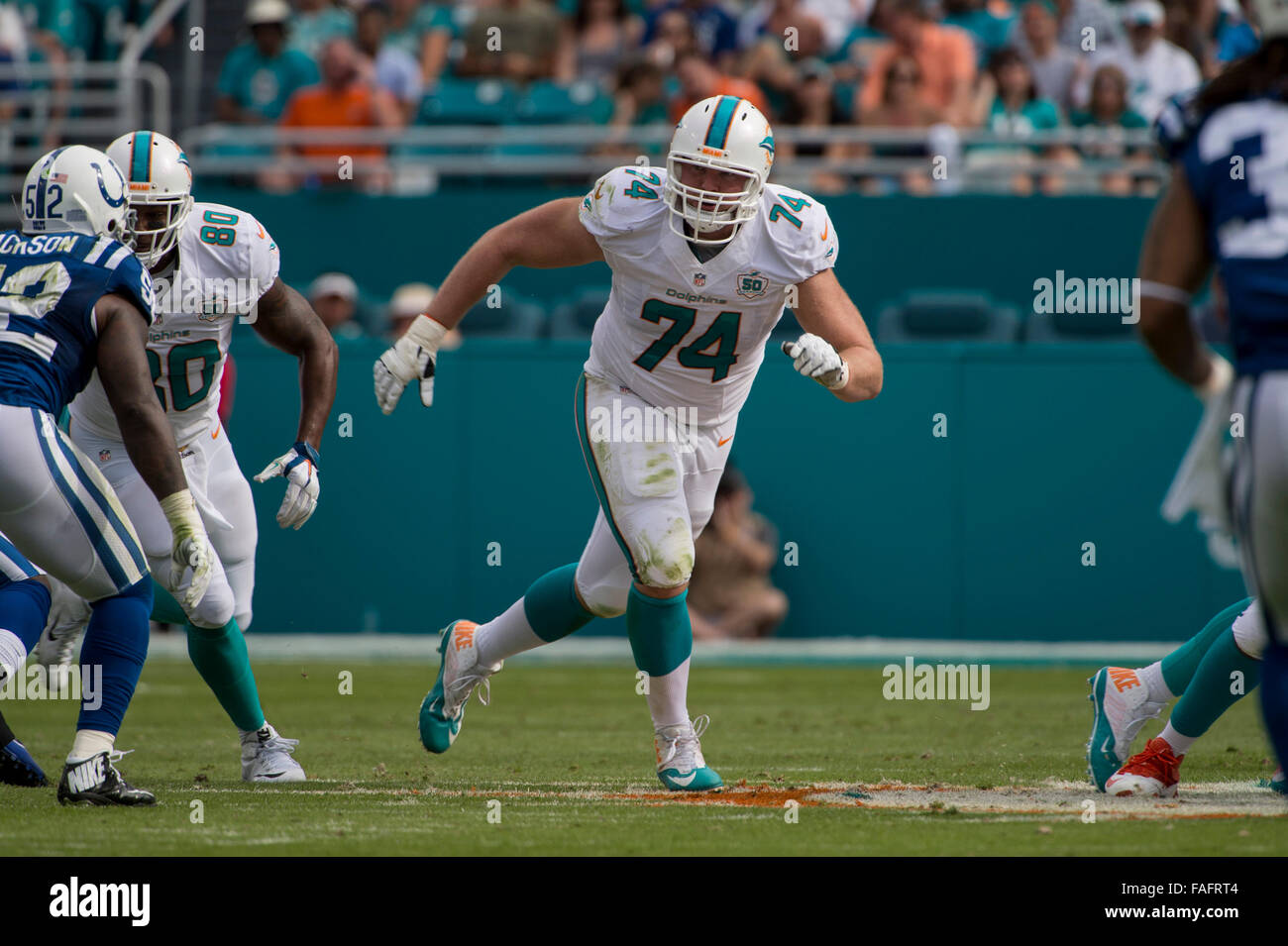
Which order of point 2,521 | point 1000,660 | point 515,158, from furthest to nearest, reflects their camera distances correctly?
1. point 515,158
2. point 1000,660
3. point 2,521

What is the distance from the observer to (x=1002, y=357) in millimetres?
10531

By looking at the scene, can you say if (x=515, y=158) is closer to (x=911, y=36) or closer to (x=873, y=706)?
(x=911, y=36)

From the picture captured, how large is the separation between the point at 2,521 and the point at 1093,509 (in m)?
7.36

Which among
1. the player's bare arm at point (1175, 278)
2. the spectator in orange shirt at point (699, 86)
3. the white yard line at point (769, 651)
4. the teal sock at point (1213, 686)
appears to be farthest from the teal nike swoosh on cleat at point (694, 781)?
the spectator in orange shirt at point (699, 86)

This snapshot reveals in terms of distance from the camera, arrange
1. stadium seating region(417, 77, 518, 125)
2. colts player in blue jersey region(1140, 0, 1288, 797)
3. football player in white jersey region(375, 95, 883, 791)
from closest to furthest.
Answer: colts player in blue jersey region(1140, 0, 1288, 797), football player in white jersey region(375, 95, 883, 791), stadium seating region(417, 77, 518, 125)

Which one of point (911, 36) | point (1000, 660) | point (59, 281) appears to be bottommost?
point (1000, 660)

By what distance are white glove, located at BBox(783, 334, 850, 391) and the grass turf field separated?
122 cm

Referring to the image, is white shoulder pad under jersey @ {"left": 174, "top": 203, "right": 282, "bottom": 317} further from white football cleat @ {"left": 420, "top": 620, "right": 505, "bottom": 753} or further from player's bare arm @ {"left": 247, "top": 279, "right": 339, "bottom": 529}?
white football cleat @ {"left": 420, "top": 620, "right": 505, "bottom": 753}

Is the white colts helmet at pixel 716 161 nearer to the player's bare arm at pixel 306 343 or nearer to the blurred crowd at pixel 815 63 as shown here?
the player's bare arm at pixel 306 343

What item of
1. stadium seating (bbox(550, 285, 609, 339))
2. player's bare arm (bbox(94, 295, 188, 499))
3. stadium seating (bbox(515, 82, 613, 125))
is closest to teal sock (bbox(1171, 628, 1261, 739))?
player's bare arm (bbox(94, 295, 188, 499))

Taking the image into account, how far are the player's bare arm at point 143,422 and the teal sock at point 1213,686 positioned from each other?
283cm

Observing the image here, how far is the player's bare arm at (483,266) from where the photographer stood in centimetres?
537

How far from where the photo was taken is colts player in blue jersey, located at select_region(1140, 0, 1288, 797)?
3.20m
